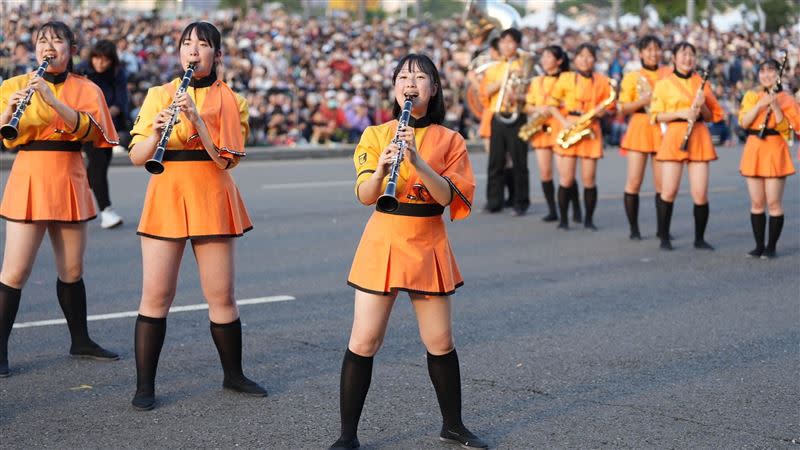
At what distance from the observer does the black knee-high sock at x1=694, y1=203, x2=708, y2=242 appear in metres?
11.3

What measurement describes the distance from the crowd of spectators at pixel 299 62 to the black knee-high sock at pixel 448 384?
47.2 ft

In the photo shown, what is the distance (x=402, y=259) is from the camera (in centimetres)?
499

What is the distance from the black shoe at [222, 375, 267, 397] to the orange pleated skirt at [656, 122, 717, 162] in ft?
19.7

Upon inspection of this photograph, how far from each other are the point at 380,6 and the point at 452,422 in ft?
111

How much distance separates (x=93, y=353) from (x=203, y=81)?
6.32 ft

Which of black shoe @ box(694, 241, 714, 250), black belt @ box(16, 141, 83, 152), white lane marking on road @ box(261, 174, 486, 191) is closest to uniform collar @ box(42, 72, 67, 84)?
black belt @ box(16, 141, 83, 152)

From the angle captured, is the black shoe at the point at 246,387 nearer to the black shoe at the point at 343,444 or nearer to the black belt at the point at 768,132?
the black shoe at the point at 343,444

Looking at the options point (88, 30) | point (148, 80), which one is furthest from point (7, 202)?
point (88, 30)

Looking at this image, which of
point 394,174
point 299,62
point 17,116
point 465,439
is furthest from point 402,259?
point 299,62

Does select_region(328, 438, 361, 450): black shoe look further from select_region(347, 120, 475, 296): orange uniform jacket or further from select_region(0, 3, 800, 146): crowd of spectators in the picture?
select_region(0, 3, 800, 146): crowd of spectators

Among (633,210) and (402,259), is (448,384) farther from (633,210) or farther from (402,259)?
(633,210)

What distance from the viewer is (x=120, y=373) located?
6.48m

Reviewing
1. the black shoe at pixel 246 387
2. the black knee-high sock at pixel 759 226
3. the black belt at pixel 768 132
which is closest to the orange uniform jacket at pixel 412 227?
the black shoe at pixel 246 387

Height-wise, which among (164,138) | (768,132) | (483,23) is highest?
(483,23)
